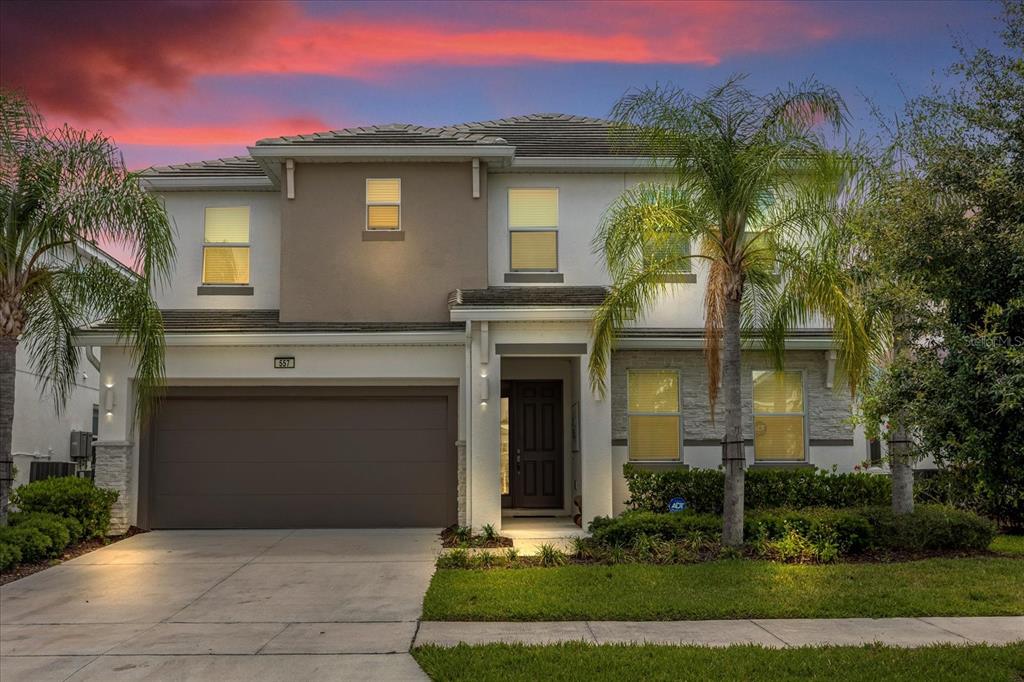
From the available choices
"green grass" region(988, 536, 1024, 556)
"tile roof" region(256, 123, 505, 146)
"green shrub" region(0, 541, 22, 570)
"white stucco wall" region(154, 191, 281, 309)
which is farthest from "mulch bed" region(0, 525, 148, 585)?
"green grass" region(988, 536, 1024, 556)

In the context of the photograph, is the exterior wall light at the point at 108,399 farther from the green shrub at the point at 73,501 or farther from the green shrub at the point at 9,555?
the green shrub at the point at 9,555

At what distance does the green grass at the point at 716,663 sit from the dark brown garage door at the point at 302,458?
7530mm

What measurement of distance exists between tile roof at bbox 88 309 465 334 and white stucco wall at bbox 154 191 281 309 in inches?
16.3

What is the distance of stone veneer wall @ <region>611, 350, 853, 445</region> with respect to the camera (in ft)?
49.1

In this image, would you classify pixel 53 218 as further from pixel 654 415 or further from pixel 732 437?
pixel 654 415

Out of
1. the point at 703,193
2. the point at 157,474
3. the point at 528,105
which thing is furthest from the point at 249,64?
the point at 703,193

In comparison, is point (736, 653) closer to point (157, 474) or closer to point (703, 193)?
point (703, 193)

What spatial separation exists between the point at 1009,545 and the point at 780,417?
3963 millimetres

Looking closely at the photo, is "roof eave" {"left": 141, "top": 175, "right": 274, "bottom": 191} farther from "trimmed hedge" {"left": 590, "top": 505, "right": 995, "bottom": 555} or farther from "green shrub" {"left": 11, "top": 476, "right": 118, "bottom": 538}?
"trimmed hedge" {"left": 590, "top": 505, "right": 995, "bottom": 555}

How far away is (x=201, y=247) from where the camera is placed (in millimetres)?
16266

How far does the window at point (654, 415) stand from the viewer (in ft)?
49.5

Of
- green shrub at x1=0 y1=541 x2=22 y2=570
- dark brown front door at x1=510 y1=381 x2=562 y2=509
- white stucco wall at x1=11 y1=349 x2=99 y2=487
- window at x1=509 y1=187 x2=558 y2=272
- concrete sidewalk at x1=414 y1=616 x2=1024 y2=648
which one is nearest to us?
concrete sidewalk at x1=414 y1=616 x2=1024 y2=648

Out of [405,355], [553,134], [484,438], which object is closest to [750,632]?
[484,438]

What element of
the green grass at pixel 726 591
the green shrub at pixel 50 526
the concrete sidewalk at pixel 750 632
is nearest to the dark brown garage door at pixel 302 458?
the green shrub at pixel 50 526
